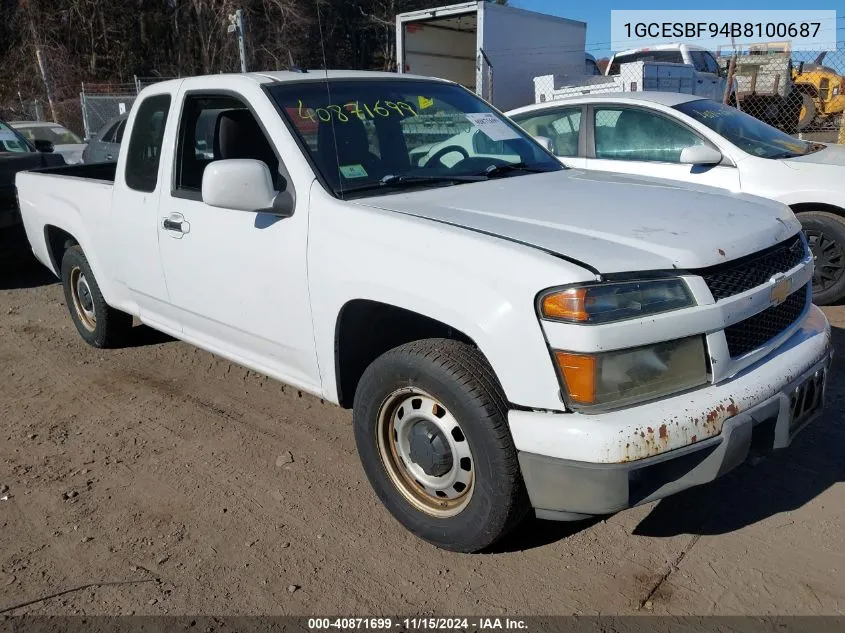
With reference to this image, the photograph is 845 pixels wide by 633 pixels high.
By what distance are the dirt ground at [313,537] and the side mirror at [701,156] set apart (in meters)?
2.24

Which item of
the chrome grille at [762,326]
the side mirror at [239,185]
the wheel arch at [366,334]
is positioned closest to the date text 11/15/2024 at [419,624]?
the wheel arch at [366,334]

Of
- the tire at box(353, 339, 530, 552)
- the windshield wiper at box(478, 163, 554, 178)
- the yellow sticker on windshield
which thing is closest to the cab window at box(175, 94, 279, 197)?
the windshield wiper at box(478, 163, 554, 178)

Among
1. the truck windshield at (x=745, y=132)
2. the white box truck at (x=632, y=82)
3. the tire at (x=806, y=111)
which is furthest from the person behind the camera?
the tire at (x=806, y=111)

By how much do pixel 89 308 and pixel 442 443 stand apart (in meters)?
3.80

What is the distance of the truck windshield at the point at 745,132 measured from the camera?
238 inches

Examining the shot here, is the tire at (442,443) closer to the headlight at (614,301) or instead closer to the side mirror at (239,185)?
the headlight at (614,301)

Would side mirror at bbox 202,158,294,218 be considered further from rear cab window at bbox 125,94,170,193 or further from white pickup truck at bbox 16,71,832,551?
rear cab window at bbox 125,94,170,193

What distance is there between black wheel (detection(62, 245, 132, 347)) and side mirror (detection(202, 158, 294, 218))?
7.63 ft

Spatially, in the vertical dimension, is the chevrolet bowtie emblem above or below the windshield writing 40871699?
below

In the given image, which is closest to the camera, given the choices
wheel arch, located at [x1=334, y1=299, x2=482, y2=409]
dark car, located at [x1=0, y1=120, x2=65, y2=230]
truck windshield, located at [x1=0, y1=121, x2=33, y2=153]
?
wheel arch, located at [x1=334, y1=299, x2=482, y2=409]

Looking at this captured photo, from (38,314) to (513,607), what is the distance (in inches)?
225

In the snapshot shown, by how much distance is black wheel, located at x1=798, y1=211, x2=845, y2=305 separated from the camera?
5.68 m

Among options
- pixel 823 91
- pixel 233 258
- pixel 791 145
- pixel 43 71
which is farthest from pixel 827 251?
pixel 43 71

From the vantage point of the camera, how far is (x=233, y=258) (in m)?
3.54
